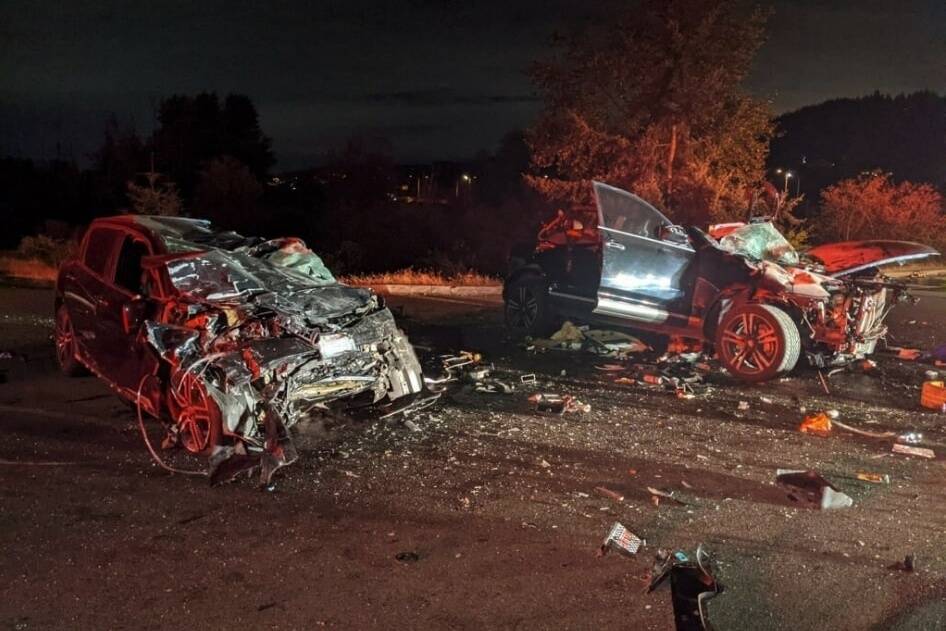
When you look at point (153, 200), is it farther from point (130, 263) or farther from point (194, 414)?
point (194, 414)

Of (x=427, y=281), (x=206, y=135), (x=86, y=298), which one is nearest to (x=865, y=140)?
(x=206, y=135)

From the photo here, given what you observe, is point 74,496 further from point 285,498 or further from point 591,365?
point 591,365

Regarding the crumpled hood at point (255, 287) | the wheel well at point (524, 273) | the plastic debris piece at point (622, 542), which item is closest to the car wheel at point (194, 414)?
the crumpled hood at point (255, 287)

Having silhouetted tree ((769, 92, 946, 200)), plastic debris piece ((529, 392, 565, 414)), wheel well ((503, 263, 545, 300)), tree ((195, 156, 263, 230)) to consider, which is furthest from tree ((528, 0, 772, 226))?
silhouetted tree ((769, 92, 946, 200))

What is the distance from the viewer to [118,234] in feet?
21.7

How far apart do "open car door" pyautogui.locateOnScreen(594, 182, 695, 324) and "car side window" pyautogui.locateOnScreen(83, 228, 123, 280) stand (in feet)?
17.6

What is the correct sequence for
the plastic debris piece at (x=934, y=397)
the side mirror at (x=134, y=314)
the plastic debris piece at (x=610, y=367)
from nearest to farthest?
the side mirror at (x=134, y=314), the plastic debris piece at (x=934, y=397), the plastic debris piece at (x=610, y=367)

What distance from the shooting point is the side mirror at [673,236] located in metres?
9.13

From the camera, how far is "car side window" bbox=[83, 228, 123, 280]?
21.6ft

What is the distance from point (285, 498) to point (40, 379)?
14.1 ft

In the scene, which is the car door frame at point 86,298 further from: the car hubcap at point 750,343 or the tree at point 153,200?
the tree at point 153,200

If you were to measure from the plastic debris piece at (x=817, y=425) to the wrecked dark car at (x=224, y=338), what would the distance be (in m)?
3.29

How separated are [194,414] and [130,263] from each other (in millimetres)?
1807

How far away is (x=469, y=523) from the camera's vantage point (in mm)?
4414
